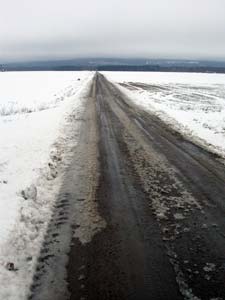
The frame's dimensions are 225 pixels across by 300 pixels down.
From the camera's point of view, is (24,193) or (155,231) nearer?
(155,231)

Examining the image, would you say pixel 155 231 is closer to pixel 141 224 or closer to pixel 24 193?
pixel 141 224

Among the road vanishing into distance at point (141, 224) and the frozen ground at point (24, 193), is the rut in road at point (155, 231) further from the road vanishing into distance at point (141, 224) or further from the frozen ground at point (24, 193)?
the frozen ground at point (24, 193)

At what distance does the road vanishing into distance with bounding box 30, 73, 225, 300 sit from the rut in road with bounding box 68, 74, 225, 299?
0.03ft

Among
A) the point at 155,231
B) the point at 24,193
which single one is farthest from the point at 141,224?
the point at 24,193

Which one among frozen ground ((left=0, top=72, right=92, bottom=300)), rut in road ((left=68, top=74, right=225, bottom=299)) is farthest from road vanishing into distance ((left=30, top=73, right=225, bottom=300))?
frozen ground ((left=0, top=72, right=92, bottom=300))

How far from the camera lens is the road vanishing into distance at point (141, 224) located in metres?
4.38

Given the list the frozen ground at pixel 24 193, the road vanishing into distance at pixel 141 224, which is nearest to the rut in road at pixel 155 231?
the road vanishing into distance at pixel 141 224

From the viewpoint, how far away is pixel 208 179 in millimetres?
8312

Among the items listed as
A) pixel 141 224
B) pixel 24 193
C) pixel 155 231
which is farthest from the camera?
pixel 24 193

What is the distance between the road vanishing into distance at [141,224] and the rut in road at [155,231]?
0.01 meters

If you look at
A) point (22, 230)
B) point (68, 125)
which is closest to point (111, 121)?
point (68, 125)

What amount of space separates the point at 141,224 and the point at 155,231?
326mm

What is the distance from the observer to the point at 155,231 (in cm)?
569

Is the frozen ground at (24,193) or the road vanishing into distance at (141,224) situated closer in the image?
the road vanishing into distance at (141,224)
